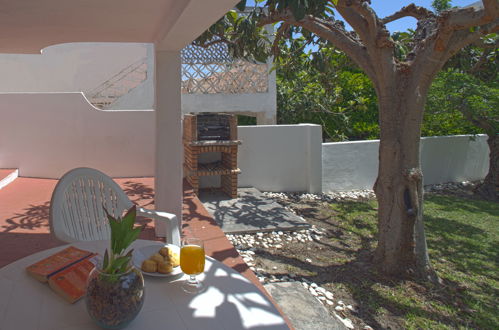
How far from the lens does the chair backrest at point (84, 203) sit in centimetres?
250

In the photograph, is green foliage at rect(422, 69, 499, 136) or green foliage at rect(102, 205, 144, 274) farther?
green foliage at rect(422, 69, 499, 136)

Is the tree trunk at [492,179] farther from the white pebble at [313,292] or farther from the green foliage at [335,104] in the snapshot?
the white pebble at [313,292]

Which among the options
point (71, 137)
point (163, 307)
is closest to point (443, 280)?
point (163, 307)

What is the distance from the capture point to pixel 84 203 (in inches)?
108

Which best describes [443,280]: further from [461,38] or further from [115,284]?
[115,284]

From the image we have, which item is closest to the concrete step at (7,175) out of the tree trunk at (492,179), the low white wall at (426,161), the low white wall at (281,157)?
the low white wall at (281,157)

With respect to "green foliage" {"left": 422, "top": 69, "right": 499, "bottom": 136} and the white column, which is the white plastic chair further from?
"green foliage" {"left": 422, "top": 69, "right": 499, "bottom": 136}

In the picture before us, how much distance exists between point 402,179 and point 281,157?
358cm

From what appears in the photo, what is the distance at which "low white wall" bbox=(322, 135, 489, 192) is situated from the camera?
26.2ft

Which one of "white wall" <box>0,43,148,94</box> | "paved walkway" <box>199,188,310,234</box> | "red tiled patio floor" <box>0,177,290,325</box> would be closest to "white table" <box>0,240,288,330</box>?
"red tiled patio floor" <box>0,177,290,325</box>

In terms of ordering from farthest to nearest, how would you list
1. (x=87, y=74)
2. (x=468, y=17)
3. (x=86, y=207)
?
1. (x=87, y=74)
2. (x=468, y=17)
3. (x=86, y=207)

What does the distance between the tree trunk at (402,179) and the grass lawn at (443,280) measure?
9.0 inches

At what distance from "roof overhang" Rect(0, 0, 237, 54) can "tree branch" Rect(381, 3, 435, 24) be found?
259cm

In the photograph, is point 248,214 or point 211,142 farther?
point 211,142
